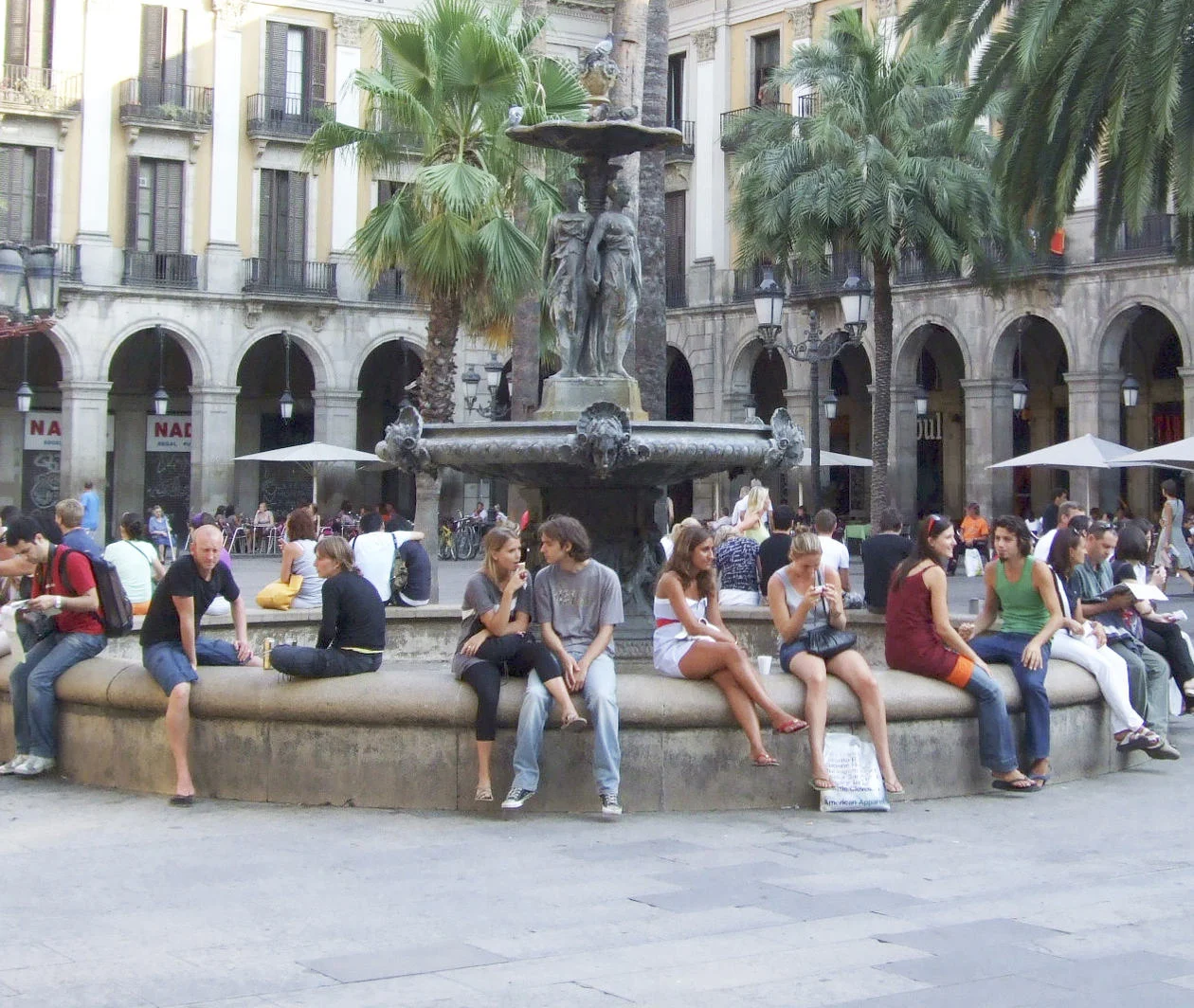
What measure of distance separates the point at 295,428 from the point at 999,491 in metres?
17.6

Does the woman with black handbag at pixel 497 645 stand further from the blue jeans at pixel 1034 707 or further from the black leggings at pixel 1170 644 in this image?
the black leggings at pixel 1170 644

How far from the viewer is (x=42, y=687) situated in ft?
31.0

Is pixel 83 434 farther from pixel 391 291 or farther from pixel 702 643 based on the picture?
pixel 702 643

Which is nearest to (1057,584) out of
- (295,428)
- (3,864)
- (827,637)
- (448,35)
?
(827,637)

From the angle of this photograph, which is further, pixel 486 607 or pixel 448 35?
pixel 448 35

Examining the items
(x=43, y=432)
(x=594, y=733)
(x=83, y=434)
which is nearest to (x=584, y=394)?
(x=594, y=733)

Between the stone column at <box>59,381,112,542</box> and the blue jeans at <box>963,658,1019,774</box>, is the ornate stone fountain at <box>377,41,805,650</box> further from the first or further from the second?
the stone column at <box>59,381,112,542</box>

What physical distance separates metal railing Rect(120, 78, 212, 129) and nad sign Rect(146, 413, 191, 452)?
747 centimetres

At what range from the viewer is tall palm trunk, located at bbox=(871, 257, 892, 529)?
1156 inches

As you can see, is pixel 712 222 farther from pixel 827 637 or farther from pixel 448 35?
pixel 827 637

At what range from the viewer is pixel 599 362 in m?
11.4

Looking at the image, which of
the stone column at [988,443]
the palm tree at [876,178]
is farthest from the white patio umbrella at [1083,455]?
the stone column at [988,443]

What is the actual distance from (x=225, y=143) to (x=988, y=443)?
1753cm

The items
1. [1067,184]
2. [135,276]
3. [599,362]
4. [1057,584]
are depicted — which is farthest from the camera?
[135,276]
